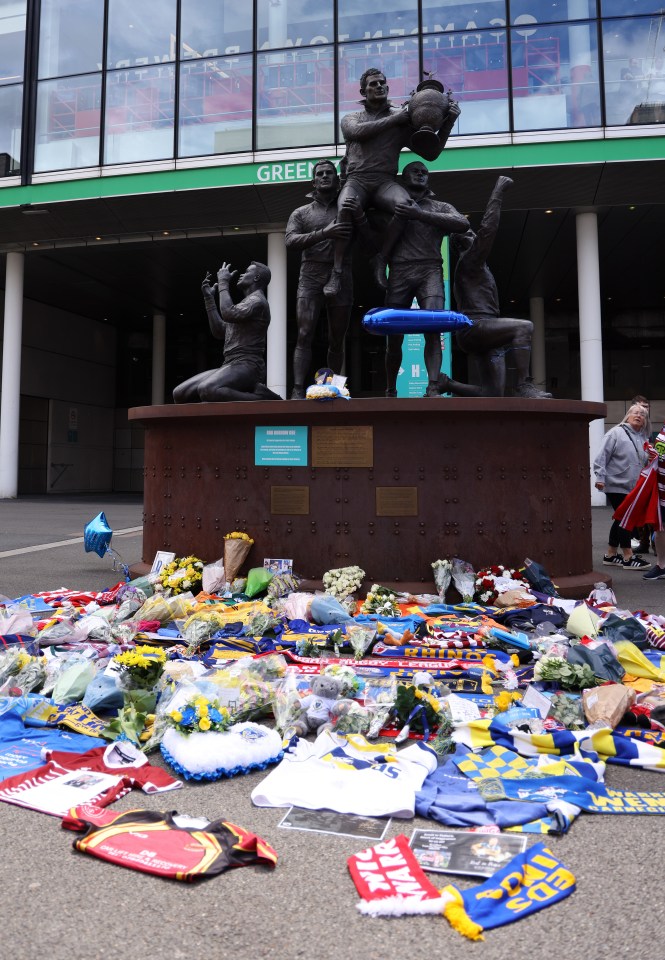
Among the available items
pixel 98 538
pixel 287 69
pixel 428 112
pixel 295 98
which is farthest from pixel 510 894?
pixel 287 69

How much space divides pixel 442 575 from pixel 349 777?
331 cm

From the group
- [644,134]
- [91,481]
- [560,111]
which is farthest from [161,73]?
[91,481]

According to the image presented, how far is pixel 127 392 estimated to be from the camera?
37.7 metres

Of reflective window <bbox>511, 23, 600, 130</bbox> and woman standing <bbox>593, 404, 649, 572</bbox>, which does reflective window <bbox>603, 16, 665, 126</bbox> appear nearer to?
reflective window <bbox>511, 23, 600, 130</bbox>

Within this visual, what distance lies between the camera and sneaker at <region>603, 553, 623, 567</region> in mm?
8539

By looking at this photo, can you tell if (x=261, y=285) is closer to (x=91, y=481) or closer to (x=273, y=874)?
(x=273, y=874)

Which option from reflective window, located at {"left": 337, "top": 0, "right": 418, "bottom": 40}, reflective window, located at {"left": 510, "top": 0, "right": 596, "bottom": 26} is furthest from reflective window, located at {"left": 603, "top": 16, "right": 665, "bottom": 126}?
reflective window, located at {"left": 337, "top": 0, "right": 418, "bottom": 40}

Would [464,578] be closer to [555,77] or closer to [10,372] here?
[555,77]

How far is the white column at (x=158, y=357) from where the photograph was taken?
33.1 metres

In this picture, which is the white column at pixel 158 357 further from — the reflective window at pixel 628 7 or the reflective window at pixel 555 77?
the reflective window at pixel 628 7

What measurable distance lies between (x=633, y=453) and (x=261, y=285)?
459 centimetres

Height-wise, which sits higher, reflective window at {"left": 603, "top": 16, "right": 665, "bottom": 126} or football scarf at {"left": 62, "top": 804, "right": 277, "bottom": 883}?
reflective window at {"left": 603, "top": 16, "right": 665, "bottom": 126}

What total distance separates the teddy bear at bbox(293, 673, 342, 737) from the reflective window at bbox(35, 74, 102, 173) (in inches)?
782

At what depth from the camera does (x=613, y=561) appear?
8.70m
